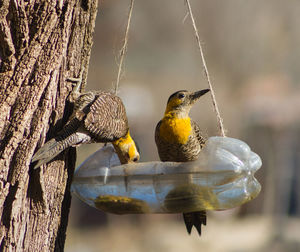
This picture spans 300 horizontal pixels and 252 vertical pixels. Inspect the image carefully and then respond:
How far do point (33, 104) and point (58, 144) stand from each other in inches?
9.0

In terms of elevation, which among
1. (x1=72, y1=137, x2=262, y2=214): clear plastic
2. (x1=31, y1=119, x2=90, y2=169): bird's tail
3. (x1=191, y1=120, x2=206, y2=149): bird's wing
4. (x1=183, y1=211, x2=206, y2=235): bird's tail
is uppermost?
(x1=191, y1=120, x2=206, y2=149): bird's wing

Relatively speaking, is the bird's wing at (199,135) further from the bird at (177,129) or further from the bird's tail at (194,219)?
the bird's tail at (194,219)

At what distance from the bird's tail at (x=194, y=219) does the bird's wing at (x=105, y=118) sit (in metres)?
0.64

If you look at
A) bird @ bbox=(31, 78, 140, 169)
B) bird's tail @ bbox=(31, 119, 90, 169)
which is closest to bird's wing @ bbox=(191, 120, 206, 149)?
bird @ bbox=(31, 78, 140, 169)

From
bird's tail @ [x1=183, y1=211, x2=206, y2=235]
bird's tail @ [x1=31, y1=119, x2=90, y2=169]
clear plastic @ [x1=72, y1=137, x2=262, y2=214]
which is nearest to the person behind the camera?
bird's tail @ [x1=31, y1=119, x2=90, y2=169]

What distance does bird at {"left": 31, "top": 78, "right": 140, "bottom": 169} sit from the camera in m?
2.89

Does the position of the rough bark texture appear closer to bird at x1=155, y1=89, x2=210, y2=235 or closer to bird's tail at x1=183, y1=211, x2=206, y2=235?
bird's tail at x1=183, y1=211, x2=206, y2=235

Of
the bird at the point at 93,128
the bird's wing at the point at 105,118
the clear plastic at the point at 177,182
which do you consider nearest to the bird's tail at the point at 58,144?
the bird at the point at 93,128

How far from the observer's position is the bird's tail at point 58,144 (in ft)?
9.23

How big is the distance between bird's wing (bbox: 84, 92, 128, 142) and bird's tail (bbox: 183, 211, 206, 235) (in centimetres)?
64

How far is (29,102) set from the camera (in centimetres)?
285

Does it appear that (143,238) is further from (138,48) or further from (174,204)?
(174,204)

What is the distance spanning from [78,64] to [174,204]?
2.96 feet

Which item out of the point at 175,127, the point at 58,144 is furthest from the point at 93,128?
the point at 175,127
